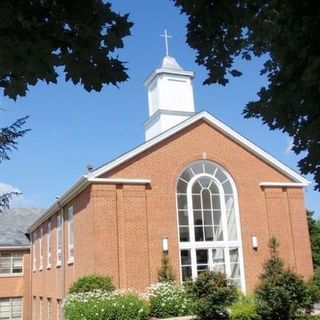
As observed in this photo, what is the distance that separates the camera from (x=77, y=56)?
287 cm

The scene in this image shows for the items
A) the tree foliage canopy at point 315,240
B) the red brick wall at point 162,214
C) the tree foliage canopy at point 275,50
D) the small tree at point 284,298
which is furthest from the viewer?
the tree foliage canopy at point 315,240

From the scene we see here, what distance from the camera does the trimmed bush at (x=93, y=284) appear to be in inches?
666

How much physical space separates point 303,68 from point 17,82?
1763mm

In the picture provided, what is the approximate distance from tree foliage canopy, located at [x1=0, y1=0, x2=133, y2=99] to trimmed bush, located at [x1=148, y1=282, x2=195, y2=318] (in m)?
→ 14.4

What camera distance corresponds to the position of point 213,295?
604 inches

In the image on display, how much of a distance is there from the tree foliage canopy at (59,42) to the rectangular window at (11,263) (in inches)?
1249

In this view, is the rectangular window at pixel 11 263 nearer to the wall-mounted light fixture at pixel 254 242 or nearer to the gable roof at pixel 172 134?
the gable roof at pixel 172 134

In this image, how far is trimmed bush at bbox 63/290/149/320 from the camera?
14.8 metres

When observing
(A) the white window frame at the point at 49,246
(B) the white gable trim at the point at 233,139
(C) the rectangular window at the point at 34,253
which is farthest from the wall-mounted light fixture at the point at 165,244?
(C) the rectangular window at the point at 34,253

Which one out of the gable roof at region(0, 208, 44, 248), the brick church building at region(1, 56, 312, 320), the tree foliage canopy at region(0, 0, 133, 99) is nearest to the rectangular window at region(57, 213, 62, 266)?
the brick church building at region(1, 56, 312, 320)

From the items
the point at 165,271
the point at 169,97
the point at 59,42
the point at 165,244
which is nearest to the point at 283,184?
the point at 165,244

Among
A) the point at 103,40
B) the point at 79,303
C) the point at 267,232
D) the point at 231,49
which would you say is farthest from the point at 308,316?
the point at 103,40

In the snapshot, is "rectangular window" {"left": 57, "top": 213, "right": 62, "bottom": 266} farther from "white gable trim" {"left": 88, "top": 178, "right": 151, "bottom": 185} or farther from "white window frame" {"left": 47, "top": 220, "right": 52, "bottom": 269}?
"white gable trim" {"left": 88, "top": 178, "right": 151, "bottom": 185}

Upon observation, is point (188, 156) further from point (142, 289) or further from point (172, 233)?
point (142, 289)
